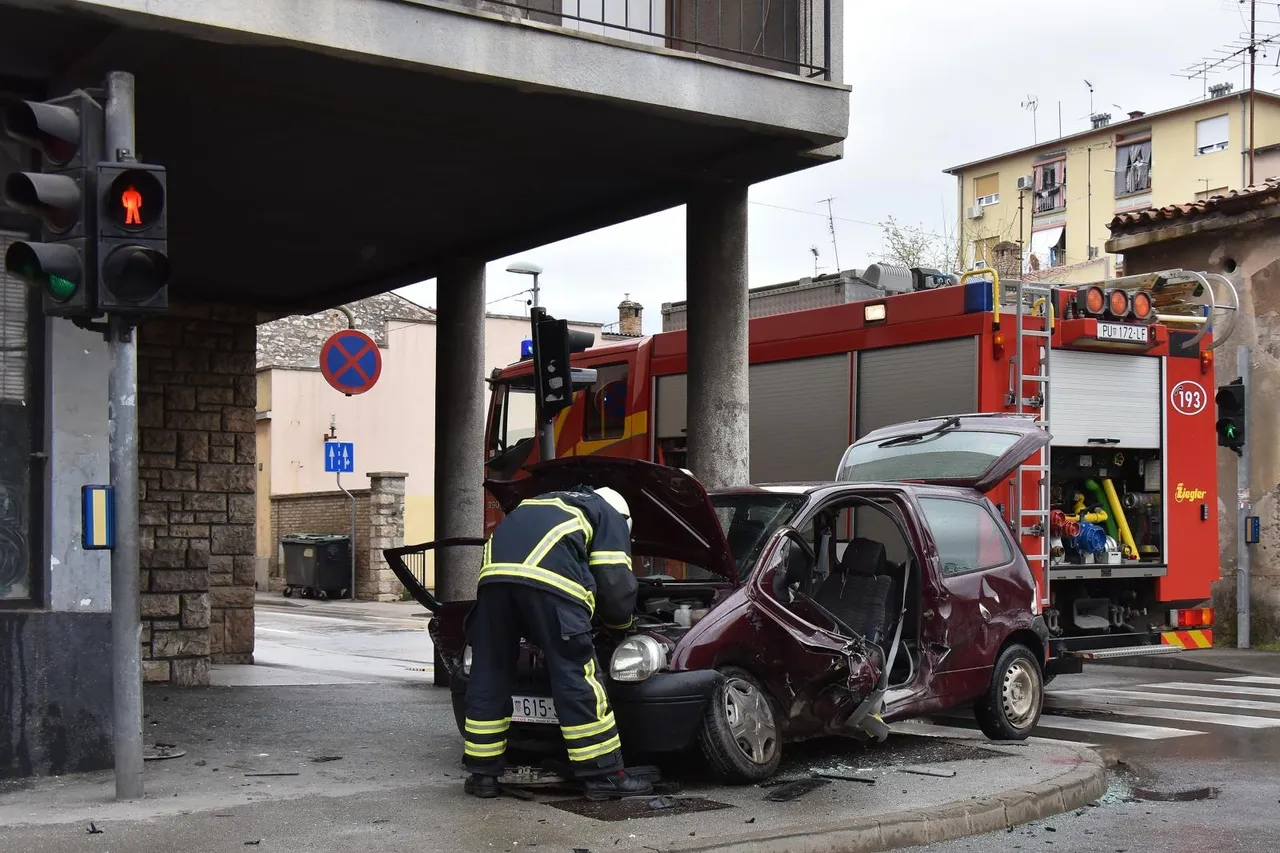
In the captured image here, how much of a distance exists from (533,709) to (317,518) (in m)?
27.0

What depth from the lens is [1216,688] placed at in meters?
13.0

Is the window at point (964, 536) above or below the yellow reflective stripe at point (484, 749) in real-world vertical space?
above

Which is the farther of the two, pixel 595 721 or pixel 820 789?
pixel 820 789

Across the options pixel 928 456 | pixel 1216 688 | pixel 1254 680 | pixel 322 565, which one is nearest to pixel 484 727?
pixel 928 456

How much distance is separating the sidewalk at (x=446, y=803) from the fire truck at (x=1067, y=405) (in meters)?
2.55

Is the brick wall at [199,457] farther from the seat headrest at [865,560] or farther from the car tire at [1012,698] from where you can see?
the car tire at [1012,698]

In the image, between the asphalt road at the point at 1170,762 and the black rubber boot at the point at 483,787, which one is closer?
the asphalt road at the point at 1170,762

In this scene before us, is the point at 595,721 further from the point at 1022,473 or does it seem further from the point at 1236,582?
the point at 1236,582

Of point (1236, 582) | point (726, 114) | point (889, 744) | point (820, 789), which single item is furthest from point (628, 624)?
point (1236, 582)

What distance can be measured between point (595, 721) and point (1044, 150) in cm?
5383

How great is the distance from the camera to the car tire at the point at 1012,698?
9.00 m

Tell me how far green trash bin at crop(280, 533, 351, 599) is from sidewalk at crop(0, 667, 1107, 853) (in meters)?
21.7

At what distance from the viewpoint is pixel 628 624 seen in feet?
22.9

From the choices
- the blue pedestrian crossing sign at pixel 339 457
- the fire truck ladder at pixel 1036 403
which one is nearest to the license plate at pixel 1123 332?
the fire truck ladder at pixel 1036 403
